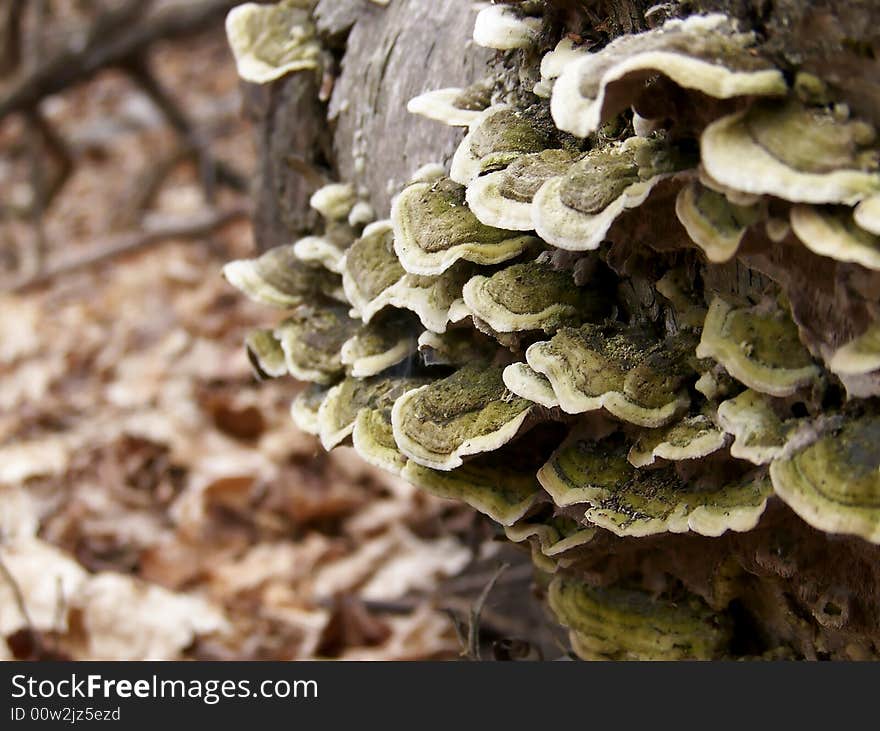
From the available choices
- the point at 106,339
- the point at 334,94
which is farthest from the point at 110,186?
the point at 334,94

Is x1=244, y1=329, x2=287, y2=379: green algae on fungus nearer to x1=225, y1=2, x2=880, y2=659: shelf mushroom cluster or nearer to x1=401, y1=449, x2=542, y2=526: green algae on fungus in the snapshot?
x1=225, y1=2, x2=880, y2=659: shelf mushroom cluster

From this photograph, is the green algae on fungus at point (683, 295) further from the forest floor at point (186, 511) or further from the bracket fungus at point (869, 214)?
the forest floor at point (186, 511)

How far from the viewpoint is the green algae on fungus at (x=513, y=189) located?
1.68m

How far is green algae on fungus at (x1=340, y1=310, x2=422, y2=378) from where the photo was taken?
226cm

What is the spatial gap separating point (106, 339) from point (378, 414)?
4.45 metres

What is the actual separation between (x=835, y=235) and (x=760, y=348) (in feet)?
1.11

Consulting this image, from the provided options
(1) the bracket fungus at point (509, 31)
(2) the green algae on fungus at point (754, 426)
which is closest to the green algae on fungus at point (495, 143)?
(1) the bracket fungus at point (509, 31)

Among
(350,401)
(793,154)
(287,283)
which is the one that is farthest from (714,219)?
(287,283)

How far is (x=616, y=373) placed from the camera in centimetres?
173

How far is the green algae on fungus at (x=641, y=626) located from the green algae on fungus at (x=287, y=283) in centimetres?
112

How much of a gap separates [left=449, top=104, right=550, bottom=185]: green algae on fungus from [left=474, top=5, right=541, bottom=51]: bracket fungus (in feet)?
0.45

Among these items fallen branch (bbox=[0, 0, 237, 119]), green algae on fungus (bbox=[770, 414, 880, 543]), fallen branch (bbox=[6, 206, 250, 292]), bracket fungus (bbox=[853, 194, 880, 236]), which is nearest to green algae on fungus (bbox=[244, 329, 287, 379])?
green algae on fungus (bbox=[770, 414, 880, 543])

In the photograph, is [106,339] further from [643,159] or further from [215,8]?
[643,159]

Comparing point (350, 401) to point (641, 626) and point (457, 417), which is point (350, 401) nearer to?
point (457, 417)
